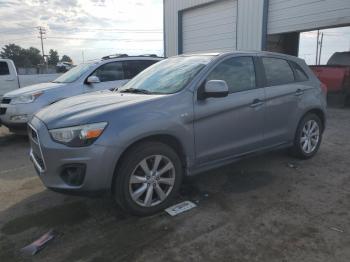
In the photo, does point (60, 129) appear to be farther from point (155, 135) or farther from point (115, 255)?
point (115, 255)

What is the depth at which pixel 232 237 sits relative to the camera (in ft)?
10.3

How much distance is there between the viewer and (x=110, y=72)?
786 cm

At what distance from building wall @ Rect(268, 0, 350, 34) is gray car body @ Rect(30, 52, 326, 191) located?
669 cm

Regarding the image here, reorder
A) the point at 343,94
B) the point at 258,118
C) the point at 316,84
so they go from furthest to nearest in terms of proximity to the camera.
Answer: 1. the point at 343,94
2. the point at 316,84
3. the point at 258,118

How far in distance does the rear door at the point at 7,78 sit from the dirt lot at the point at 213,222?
234 inches

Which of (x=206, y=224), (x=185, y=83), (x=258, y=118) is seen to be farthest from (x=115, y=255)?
(x=258, y=118)

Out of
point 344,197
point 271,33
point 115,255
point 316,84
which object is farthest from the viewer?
point 271,33

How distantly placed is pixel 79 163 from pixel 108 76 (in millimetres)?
4947

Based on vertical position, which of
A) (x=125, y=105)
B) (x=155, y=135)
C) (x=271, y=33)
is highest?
(x=271, y=33)

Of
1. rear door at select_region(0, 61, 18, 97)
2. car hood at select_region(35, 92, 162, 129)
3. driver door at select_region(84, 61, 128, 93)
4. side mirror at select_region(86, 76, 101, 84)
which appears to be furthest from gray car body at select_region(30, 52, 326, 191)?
rear door at select_region(0, 61, 18, 97)

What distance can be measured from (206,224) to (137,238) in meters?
0.71

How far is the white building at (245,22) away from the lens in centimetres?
1090

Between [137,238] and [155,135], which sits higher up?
[155,135]

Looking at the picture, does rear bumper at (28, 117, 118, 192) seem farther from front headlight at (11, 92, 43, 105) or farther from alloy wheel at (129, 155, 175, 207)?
front headlight at (11, 92, 43, 105)
